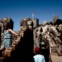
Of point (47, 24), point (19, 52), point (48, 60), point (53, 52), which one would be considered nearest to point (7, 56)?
point (19, 52)

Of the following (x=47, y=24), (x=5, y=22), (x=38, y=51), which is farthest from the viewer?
(x=47, y=24)

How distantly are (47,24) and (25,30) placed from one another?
20232mm

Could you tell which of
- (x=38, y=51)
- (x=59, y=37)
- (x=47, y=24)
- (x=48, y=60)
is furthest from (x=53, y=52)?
(x=38, y=51)

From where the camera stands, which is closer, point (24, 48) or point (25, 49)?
point (24, 48)

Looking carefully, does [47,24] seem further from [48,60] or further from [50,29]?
[48,60]

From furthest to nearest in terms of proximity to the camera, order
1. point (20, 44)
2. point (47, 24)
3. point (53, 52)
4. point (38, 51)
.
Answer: point (47, 24) → point (53, 52) → point (20, 44) → point (38, 51)

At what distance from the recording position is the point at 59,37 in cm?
2678

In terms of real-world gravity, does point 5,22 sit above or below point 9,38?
above

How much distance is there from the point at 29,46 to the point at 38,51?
164cm

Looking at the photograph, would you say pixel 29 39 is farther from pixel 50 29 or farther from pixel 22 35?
pixel 50 29

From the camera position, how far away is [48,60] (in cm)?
862

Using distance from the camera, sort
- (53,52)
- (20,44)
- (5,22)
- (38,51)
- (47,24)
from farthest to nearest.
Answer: (47,24), (53,52), (5,22), (20,44), (38,51)

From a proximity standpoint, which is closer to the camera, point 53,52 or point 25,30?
point 25,30

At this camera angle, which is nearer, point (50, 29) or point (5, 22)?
point (5, 22)
